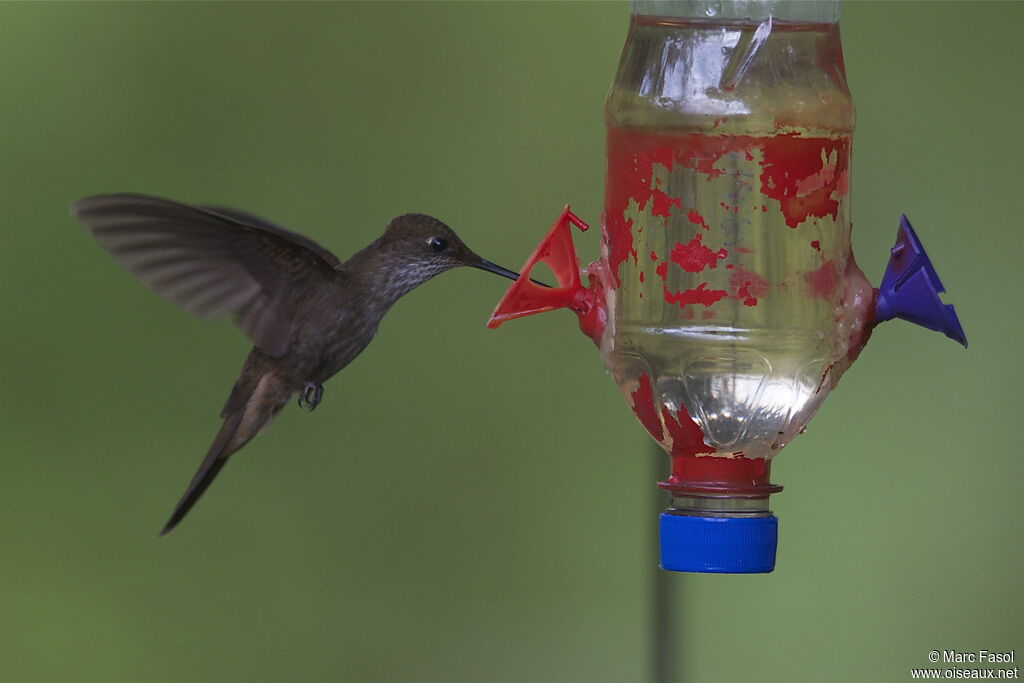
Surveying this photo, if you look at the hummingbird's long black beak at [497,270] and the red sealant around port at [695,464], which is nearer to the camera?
the red sealant around port at [695,464]

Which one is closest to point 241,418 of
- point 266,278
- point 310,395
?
point 310,395

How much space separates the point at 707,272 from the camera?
2.49m

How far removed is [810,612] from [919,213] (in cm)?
137

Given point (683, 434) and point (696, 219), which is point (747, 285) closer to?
point (696, 219)

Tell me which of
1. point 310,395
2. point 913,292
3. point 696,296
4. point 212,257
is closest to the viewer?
point 913,292

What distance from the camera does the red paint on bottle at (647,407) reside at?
8.45ft

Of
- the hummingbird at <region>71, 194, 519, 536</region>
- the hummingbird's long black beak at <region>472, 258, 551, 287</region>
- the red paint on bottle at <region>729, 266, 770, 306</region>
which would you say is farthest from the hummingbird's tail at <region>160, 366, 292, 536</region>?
the red paint on bottle at <region>729, 266, 770, 306</region>

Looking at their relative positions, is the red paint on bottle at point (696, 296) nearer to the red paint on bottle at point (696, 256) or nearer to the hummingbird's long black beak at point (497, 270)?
the red paint on bottle at point (696, 256)

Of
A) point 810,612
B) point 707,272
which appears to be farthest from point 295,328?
point 810,612

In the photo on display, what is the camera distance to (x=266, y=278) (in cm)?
276

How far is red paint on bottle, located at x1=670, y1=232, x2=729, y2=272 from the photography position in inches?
98.0

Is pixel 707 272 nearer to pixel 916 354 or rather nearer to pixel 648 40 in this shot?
pixel 648 40

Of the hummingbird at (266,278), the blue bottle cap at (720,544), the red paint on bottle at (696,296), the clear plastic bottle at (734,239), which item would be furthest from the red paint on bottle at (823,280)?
→ the hummingbird at (266,278)

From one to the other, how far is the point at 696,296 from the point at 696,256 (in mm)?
69
